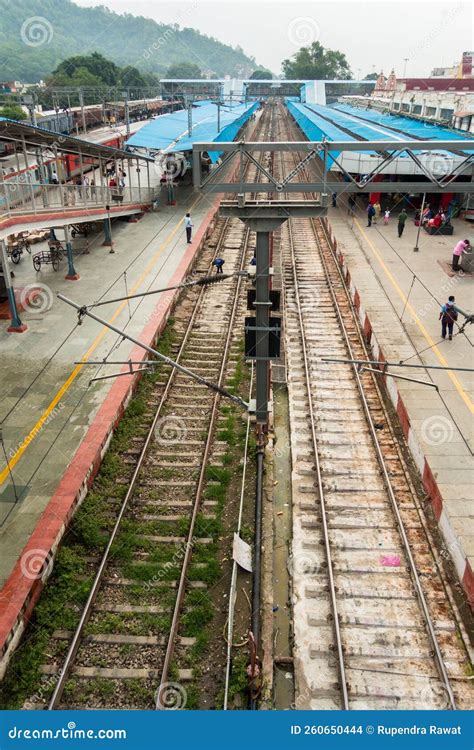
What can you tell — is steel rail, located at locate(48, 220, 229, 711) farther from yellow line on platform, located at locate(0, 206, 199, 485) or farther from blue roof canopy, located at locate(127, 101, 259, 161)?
blue roof canopy, located at locate(127, 101, 259, 161)

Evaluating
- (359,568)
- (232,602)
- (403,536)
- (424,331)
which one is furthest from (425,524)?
(424,331)

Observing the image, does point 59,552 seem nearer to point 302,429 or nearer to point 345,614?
point 345,614

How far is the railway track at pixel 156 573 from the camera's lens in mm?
7788

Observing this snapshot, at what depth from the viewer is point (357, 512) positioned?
10.8 m

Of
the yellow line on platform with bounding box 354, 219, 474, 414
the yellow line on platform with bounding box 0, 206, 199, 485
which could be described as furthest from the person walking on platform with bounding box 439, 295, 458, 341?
the yellow line on platform with bounding box 0, 206, 199, 485

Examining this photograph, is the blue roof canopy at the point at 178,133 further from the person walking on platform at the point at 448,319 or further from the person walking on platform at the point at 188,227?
the person walking on platform at the point at 448,319

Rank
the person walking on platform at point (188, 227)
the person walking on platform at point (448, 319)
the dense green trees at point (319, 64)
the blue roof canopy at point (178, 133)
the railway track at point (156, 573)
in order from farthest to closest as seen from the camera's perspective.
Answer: the dense green trees at point (319, 64)
the blue roof canopy at point (178, 133)
the person walking on platform at point (188, 227)
the person walking on platform at point (448, 319)
the railway track at point (156, 573)

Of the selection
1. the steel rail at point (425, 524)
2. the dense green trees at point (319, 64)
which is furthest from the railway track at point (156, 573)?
the dense green trees at point (319, 64)

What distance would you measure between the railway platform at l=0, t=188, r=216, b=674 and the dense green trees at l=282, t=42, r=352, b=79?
4883 inches

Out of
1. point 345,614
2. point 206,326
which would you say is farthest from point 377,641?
point 206,326

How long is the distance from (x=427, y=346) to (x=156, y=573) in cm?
1062

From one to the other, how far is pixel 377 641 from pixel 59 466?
266 inches

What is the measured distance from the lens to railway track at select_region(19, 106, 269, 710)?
7.79 metres

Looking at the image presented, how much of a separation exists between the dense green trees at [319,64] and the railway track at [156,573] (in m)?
134
